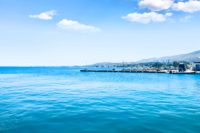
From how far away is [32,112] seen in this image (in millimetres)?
→ 21719

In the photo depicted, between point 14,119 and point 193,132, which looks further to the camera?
point 14,119

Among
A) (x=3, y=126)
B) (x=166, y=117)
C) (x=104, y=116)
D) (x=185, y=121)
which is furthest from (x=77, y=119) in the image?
(x=185, y=121)

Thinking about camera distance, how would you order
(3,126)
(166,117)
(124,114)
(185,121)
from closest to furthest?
(3,126) → (185,121) → (166,117) → (124,114)

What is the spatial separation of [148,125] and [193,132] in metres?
3.30

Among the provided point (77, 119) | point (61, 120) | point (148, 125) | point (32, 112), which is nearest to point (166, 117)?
point (148, 125)

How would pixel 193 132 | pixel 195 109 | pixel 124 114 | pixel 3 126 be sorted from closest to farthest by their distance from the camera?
pixel 193 132 < pixel 3 126 < pixel 124 114 < pixel 195 109

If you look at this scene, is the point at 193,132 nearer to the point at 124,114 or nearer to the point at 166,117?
the point at 166,117

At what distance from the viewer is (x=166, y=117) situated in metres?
19.3

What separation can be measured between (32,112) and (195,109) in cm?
1746

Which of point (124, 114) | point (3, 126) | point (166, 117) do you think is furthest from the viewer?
point (124, 114)

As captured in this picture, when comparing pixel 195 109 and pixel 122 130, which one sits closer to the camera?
pixel 122 130

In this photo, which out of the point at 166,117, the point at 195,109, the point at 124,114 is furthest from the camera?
the point at 195,109

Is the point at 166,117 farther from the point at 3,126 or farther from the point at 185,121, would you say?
the point at 3,126

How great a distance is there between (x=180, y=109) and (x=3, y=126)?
17665 mm
